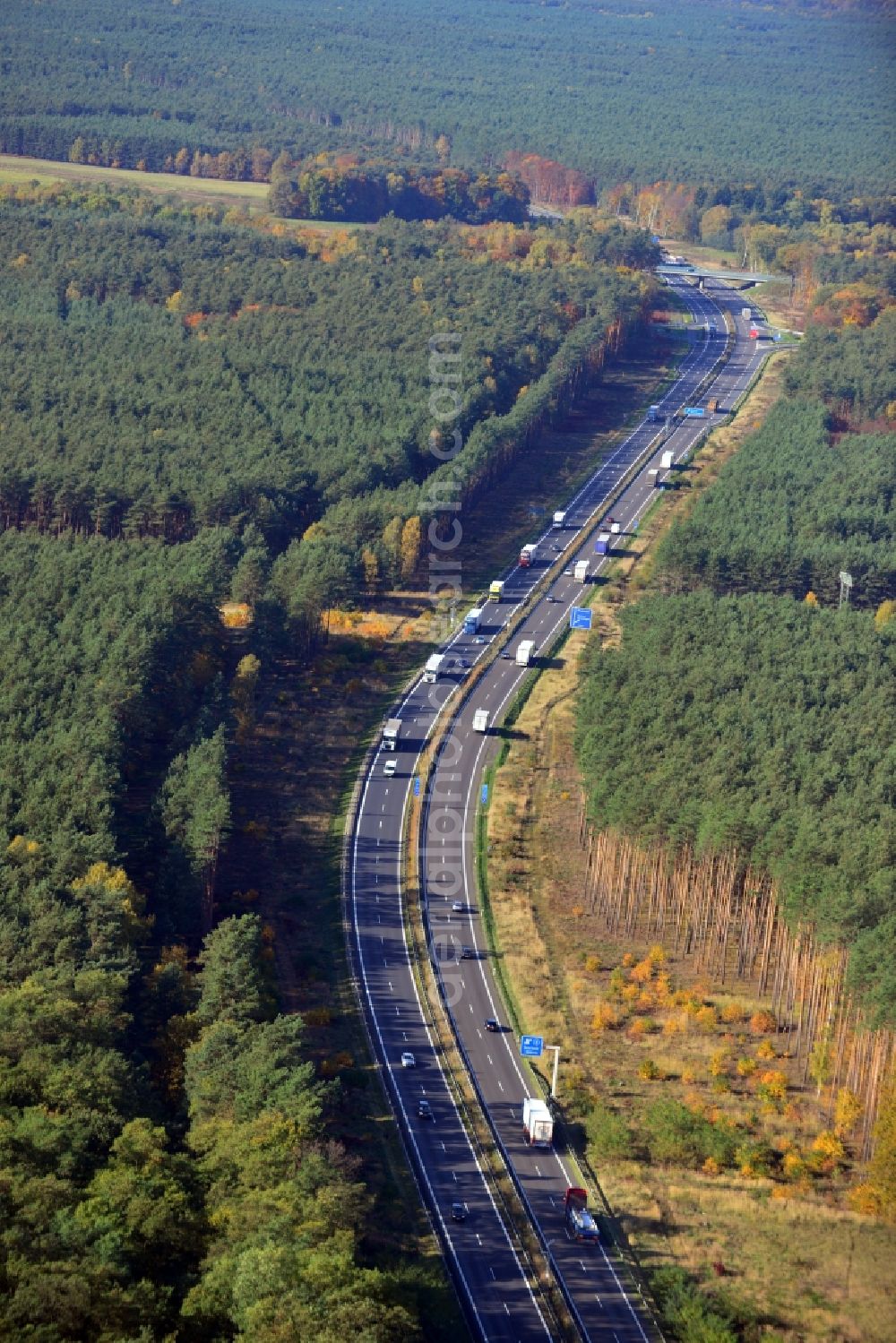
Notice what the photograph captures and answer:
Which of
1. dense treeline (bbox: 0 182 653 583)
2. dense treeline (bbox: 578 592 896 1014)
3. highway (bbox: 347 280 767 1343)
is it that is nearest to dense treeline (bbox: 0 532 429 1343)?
highway (bbox: 347 280 767 1343)

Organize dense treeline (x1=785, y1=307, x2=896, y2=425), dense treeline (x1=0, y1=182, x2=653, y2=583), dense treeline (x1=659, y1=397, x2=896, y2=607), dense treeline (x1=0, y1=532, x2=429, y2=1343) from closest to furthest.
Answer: dense treeline (x1=0, y1=532, x2=429, y2=1343) < dense treeline (x1=659, y1=397, x2=896, y2=607) < dense treeline (x1=0, y1=182, x2=653, y2=583) < dense treeline (x1=785, y1=307, x2=896, y2=425)

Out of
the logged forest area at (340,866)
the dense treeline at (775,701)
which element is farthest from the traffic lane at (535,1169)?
the dense treeline at (775,701)

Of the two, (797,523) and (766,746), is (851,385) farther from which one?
(766,746)

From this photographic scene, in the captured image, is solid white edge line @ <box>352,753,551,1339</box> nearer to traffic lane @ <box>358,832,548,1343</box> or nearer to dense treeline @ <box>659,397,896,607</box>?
traffic lane @ <box>358,832,548,1343</box>

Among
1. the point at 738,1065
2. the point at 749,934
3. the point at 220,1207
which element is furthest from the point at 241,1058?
the point at 749,934

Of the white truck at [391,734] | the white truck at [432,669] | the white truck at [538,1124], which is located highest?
the white truck at [432,669]

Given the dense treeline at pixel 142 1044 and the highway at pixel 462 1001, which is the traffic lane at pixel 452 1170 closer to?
the highway at pixel 462 1001

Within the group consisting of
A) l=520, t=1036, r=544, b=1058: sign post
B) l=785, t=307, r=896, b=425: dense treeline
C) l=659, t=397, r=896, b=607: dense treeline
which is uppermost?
l=785, t=307, r=896, b=425: dense treeline

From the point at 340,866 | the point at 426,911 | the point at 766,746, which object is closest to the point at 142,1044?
the point at 426,911
